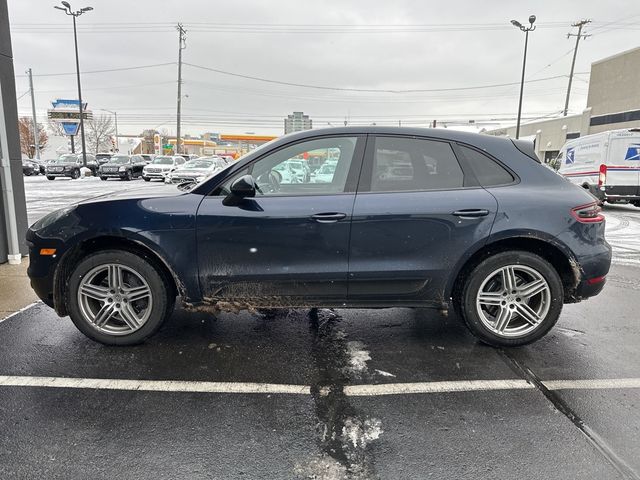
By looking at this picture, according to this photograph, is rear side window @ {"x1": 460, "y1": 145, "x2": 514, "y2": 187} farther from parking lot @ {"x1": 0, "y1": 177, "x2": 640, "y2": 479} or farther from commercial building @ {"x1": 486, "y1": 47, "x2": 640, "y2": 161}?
commercial building @ {"x1": 486, "y1": 47, "x2": 640, "y2": 161}

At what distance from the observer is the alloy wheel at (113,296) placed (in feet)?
11.1

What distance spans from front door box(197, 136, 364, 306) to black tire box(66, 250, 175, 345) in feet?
1.10

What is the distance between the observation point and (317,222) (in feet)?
10.6

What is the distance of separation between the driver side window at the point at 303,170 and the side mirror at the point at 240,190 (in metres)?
0.08

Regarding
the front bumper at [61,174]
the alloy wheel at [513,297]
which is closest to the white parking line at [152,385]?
the alloy wheel at [513,297]

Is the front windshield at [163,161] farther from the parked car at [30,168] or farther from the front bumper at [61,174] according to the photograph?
the parked car at [30,168]

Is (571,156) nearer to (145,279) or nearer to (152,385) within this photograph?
(145,279)

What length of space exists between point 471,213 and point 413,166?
1.90ft

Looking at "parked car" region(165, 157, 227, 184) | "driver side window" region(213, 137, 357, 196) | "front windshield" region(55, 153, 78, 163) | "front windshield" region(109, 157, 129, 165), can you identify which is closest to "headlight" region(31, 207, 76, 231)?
"driver side window" region(213, 137, 357, 196)

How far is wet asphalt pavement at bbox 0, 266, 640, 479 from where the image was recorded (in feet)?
7.22

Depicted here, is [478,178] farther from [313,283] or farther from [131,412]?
[131,412]

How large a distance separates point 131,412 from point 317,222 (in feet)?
5.71

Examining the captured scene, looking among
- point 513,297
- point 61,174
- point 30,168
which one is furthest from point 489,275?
point 30,168

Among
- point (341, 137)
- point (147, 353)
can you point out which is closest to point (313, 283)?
point (341, 137)
